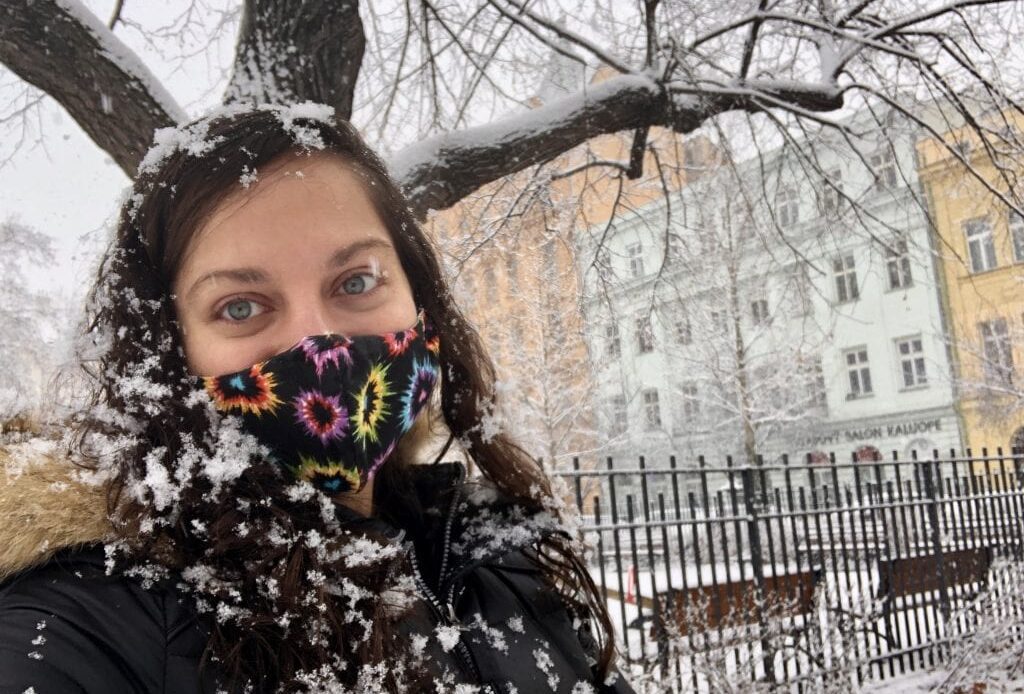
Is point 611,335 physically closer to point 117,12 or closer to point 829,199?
point 829,199

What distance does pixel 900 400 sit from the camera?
25234 millimetres

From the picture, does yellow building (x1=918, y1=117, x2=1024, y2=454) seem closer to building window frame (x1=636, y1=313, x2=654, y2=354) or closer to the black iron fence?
building window frame (x1=636, y1=313, x2=654, y2=354)

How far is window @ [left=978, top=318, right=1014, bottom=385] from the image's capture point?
16.7m

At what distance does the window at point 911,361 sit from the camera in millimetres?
24781

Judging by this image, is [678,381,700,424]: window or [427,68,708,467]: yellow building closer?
[427,68,708,467]: yellow building

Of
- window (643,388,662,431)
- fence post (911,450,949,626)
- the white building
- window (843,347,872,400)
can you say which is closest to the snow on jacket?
the white building

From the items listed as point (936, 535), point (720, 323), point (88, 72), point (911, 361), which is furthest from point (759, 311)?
point (88, 72)

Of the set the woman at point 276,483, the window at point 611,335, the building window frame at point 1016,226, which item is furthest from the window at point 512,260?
the woman at point 276,483

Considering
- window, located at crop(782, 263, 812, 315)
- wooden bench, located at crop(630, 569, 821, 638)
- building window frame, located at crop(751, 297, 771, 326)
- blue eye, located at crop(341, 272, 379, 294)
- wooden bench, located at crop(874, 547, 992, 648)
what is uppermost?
building window frame, located at crop(751, 297, 771, 326)

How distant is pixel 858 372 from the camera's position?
1038 inches

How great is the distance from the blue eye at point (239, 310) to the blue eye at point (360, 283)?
171mm

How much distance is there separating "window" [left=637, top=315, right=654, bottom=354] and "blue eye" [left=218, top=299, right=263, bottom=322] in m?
4.44

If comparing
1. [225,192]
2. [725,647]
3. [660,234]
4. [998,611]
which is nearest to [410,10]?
[660,234]

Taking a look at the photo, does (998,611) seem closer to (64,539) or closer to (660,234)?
(660,234)
